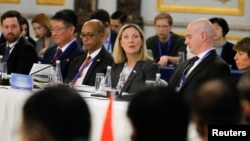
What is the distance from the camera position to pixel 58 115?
179 cm

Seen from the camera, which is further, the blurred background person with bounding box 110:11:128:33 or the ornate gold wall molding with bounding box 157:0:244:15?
the ornate gold wall molding with bounding box 157:0:244:15

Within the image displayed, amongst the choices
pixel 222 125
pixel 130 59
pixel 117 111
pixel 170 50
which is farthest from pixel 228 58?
pixel 222 125

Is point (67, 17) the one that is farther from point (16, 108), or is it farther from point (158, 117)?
point (158, 117)

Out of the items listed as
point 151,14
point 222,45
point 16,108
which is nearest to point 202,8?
point 151,14

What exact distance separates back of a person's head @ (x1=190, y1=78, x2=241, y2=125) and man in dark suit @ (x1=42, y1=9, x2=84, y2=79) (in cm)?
476

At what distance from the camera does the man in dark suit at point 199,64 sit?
5.27m

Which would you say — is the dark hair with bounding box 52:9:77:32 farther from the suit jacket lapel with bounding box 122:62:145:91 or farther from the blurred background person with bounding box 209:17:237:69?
the blurred background person with bounding box 209:17:237:69

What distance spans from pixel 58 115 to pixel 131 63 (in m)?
4.25

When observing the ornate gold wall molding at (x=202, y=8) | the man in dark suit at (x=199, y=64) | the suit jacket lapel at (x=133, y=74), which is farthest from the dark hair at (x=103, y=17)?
the man in dark suit at (x=199, y=64)

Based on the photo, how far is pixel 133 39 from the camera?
6.07 meters

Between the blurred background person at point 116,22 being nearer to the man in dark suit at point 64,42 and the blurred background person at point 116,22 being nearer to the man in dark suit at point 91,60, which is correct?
the man in dark suit at point 64,42

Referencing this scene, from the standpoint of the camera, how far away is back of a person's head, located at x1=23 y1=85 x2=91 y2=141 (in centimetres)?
179

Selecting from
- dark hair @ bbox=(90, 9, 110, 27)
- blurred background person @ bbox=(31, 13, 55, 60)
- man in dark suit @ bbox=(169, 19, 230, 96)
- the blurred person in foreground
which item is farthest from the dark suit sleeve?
the blurred person in foreground

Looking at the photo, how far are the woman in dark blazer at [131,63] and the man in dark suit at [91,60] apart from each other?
284mm
